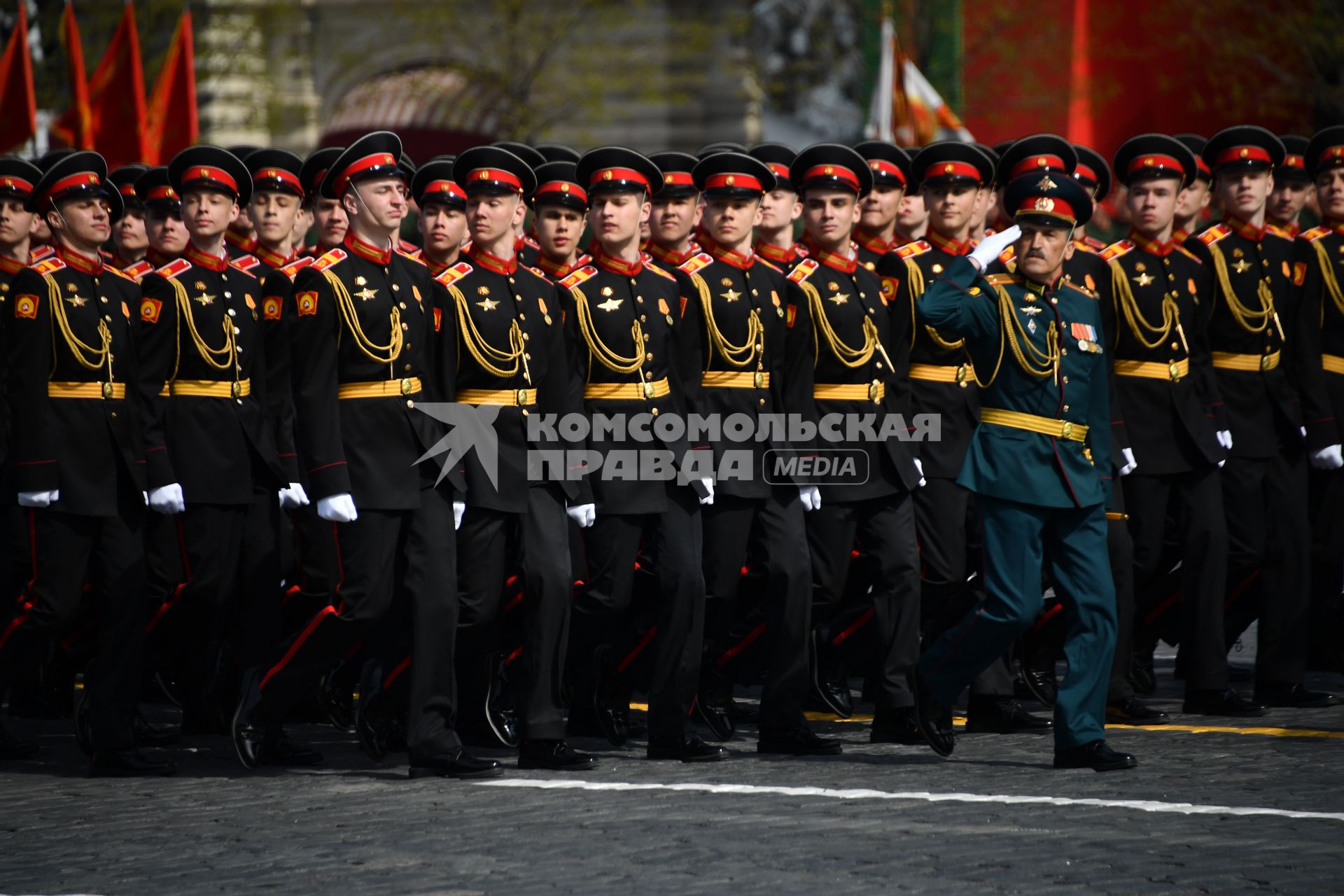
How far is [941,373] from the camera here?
8.93 metres

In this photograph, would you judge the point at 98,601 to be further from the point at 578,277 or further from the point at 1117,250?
the point at 1117,250

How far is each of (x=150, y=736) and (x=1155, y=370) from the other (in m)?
4.46

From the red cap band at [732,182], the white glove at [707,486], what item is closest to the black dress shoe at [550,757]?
the white glove at [707,486]

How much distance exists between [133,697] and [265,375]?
1.46m

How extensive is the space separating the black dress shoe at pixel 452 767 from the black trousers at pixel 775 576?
43.4 inches

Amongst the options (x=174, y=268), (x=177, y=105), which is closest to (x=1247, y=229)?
(x=174, y=268)

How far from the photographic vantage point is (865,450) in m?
8.39

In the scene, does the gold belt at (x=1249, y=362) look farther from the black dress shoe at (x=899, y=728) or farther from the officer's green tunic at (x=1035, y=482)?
the black dress shoe at (x=899, y=728)

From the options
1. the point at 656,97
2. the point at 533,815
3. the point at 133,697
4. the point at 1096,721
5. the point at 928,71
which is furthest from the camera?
the point at 656,97

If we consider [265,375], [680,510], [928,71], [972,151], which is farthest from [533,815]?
[928,71]

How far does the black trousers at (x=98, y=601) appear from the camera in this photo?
7949 millimetres

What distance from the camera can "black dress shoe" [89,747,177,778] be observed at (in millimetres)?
7879

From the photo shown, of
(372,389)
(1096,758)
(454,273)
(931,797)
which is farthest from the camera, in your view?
(454,273)

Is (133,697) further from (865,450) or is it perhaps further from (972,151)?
(972,151)
